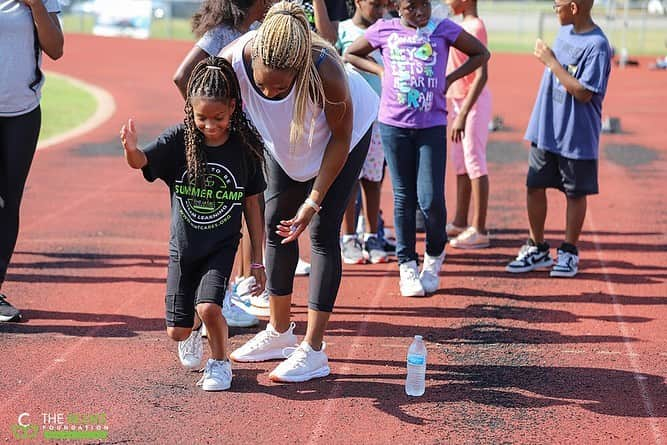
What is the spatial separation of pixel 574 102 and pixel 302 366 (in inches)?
118

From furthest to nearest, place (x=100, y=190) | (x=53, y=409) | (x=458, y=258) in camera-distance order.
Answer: (x=100, y=190)
(x=458, y=258)
(x=53, y=409)

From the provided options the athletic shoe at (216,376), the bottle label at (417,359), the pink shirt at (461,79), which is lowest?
the athletic shoe at (216,376)

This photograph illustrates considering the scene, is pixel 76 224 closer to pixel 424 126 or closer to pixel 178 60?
pixel 424 126

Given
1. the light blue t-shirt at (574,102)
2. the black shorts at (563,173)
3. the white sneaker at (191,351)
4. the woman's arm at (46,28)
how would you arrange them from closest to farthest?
the white sneaker at (191,351) < the woman's arm at (46,28) < the light blue t-shirt at (574,102) < the black shorts at (563,173)

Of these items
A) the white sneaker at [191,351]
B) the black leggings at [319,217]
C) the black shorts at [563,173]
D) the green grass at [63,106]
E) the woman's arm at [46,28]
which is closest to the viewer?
the black leggings at [319,217]

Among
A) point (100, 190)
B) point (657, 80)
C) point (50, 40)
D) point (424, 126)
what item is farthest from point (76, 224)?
point (657, 80)

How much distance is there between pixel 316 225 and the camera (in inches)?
199

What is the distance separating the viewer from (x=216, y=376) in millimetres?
4957

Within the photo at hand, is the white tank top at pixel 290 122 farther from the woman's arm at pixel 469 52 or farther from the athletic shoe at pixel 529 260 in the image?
the athletic shoe at pixel 529 260

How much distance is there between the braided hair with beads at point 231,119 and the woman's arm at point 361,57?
6.72 feet

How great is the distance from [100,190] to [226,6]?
4.87 meters

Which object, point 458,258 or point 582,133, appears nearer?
point 582,133

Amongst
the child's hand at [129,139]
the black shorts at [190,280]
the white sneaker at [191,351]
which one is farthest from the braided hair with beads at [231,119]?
the white sneaker at [191,351]

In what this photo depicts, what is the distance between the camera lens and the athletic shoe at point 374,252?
7527mm
